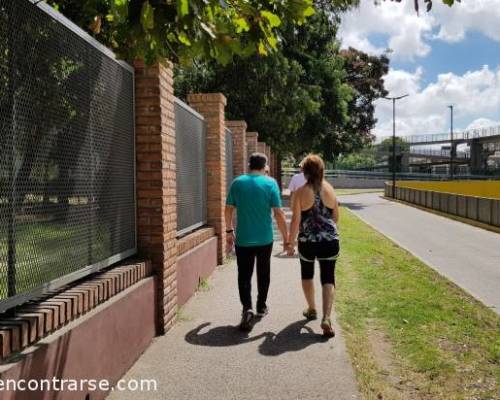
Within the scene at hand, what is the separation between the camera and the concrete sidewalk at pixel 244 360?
4020mm

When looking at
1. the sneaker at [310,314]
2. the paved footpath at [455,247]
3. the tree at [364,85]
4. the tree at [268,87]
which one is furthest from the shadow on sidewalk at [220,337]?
the tree at [364,85]

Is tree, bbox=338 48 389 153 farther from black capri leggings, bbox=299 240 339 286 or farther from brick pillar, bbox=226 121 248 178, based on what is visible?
black capri leggings, bbox=299 240 339 286

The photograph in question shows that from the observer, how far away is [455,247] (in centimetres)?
1363

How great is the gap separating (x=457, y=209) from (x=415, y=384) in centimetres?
1923

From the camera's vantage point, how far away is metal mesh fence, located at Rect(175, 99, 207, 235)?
723cm

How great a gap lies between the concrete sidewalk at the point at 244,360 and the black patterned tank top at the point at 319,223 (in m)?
0.89

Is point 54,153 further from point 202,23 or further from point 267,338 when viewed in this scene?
point 267,338

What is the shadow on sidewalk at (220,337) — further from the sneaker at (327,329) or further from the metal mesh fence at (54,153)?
the metal mesh fence at (54,153)

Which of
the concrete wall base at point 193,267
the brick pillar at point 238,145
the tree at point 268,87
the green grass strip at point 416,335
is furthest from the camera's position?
the tree at point 268,87

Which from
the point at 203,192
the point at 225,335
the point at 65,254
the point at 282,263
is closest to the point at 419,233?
the point at 282,263

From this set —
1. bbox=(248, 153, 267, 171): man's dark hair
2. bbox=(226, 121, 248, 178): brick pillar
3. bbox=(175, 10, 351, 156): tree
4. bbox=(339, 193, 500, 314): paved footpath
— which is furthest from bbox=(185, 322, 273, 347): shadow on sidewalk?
bbox=(175, 10, 351, 156): tree

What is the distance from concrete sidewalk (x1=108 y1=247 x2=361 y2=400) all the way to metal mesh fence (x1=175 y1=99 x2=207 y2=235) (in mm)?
1459

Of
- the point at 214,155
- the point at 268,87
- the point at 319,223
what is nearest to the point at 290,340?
the point at 319,223

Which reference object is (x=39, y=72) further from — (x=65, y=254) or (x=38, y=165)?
(x=65, y=254)
